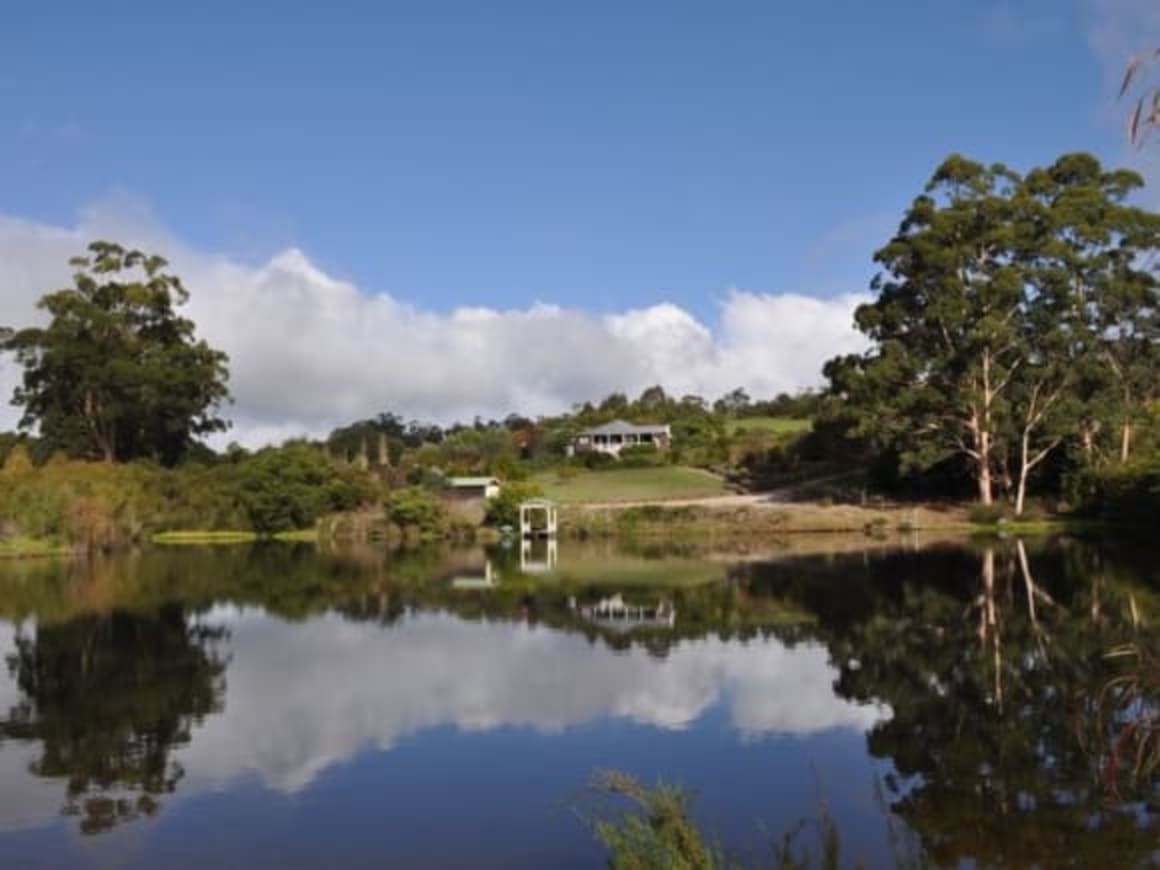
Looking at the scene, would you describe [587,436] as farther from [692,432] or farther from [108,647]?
[108,647]

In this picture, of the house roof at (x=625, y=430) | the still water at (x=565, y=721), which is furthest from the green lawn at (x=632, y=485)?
the still water at (x=565, y=721)

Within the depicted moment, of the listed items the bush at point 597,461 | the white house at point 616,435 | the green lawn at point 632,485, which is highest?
the white house at point 616,435

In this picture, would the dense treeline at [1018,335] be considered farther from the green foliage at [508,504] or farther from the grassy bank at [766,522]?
the green foliage at [508,504]

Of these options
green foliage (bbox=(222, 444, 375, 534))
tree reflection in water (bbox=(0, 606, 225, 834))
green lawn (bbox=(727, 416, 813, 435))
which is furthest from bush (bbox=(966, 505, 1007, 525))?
tree reflection in water (bbox=(0, 606, 225, 834))

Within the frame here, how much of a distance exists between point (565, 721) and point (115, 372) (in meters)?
52.7

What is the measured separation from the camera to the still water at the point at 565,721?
30.6ft

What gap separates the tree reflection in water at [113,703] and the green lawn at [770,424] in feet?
167

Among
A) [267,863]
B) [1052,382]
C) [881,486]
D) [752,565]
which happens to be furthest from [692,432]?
[267,863]

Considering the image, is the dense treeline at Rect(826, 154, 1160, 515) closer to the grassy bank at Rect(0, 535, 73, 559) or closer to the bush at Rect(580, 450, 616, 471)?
the bush at Rect(580, 450, 616, 471)

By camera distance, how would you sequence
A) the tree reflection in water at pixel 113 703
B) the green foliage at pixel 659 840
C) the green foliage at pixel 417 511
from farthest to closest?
1. the green foliage at pixel 417 511
2. the tree reflection in water at pixel 113 703
3. the green foliage at pixel 659 840

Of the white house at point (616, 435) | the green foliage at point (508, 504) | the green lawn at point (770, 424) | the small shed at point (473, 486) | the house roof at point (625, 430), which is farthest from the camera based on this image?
the house roof at point (625, 430)

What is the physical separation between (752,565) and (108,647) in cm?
1876

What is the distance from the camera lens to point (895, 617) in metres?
21.1

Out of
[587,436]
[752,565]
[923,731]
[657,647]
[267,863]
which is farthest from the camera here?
[587,436]
